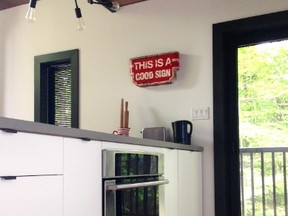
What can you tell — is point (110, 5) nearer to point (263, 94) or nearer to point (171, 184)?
point (263, 94)

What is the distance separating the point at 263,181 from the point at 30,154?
7.08 ft

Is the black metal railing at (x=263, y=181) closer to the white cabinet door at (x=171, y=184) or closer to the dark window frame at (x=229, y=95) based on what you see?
the dark window frame at (x=229, y=95)

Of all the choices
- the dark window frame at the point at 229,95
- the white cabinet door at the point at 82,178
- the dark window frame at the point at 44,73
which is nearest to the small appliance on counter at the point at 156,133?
the dark window frame at the point at 229,95

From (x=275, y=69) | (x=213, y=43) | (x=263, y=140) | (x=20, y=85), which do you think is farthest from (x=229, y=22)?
(x=20, y=85)

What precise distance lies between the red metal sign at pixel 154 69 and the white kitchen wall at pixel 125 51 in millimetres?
64

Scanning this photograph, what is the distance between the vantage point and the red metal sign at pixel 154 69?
3232mm

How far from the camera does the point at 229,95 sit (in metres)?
3.16

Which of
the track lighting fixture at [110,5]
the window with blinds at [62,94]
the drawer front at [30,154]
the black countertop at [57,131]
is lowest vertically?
the drawer front at [30,154]

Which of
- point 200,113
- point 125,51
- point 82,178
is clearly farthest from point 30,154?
point 125,51

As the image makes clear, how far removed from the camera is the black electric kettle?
9.88 ft

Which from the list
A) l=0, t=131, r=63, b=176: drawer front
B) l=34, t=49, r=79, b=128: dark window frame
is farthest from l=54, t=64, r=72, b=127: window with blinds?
l=0, t=131, r=63, b=176: drawer front

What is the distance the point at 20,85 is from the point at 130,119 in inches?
51.0

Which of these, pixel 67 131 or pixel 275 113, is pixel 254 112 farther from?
pixel 67 131

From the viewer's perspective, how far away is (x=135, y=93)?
11.3ft
